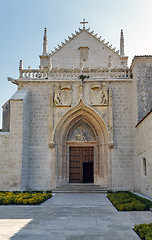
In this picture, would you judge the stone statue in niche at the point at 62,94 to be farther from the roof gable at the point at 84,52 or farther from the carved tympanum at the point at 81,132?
the roof gable at the point at 84,52

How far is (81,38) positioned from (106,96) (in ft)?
20.8

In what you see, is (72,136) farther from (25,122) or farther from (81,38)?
(81,38)

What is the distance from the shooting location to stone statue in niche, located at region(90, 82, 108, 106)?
1422cm

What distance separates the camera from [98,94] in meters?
14.4

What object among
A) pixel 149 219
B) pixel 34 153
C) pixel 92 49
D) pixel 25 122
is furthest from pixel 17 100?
pixel 149 219

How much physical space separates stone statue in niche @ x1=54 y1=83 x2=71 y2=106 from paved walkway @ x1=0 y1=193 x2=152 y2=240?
23.9 ft

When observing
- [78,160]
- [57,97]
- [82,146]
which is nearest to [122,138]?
[82,146]

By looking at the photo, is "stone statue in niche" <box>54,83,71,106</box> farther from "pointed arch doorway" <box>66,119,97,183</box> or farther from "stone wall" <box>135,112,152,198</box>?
"stone wall" <box>135,112,152,198</box>

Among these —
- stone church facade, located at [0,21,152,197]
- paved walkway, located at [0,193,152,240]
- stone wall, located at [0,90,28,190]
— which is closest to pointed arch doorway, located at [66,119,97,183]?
stone church facade, located at [0,21,152,197]

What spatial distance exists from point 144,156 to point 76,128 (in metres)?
5.17

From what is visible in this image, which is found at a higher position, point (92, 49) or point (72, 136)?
point (92, 49)

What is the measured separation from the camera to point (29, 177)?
13781 millimetres

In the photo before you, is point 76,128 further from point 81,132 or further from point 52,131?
point 52,131

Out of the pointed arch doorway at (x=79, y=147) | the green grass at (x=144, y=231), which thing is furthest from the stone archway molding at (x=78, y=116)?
the green grass at (x=144, y=231)
